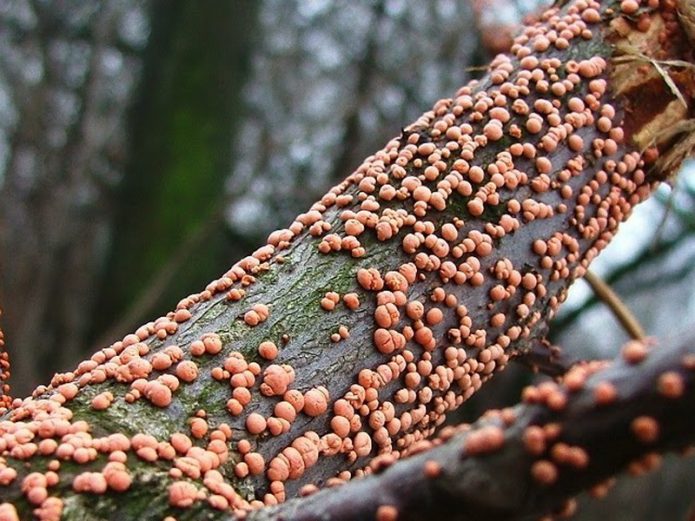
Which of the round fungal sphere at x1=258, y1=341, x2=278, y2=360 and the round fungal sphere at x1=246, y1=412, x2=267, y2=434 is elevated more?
the round fungal sphere at x1=258, y1=341, x2=278, y2=360

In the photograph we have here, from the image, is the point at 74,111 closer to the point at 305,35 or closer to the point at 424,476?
the point at 305,35

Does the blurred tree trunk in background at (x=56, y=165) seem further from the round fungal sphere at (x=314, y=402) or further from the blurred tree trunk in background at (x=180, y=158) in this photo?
the round fungal sphere at (x=314, y=402)

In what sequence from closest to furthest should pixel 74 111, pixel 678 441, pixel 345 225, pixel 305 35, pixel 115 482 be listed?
1. pixel 678 441
2. pixel 115 482
3. pixel 345 225
4. pixel 74 111
5. pixel 305 35

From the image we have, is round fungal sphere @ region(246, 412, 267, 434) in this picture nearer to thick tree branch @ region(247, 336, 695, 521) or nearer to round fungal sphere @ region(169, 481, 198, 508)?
round fungal sphere @ region(169, 481, 198, 508)

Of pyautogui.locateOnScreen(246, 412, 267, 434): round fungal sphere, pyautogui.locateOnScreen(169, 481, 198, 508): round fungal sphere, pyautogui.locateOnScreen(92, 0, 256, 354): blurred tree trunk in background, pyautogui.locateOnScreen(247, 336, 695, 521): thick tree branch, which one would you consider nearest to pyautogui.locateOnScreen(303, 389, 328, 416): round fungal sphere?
pyautogui.locateOnScreen(246, 412, 267, 434): round fungal sphere

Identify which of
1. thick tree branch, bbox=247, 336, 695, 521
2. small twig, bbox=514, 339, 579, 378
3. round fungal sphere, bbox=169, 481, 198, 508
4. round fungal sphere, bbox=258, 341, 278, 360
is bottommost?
small twig, bbox=514, 339, 579, 378

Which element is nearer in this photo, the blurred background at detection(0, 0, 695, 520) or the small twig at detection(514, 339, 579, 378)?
the small twig at detection(514, 339, 579, 378)

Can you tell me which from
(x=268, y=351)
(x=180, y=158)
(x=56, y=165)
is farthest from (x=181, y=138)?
(x=268, y=351)

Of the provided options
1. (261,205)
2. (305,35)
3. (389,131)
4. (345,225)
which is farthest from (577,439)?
(305,35)
